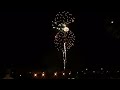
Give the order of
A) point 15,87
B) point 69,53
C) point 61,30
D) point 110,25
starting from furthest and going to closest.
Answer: point 69,53 < point 61,30 < point 110,25 < point 15,87

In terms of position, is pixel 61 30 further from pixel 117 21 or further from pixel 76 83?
pixel 76 83

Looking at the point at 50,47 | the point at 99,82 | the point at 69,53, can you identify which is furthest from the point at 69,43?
the point at 50,47

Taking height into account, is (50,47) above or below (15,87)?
above

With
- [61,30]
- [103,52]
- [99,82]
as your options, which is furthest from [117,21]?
[103,52]

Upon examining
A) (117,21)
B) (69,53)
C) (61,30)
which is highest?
(69,53)

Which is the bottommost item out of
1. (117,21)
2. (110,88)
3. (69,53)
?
(110,88)

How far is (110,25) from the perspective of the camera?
16.0 metres

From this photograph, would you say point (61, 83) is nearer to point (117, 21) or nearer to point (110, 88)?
point (110, 88)

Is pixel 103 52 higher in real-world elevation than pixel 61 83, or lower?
higher

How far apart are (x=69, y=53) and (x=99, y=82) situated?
3898 cm

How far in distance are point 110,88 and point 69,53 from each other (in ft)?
128

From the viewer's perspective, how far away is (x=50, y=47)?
151 ft

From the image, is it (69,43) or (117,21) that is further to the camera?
(69,43)

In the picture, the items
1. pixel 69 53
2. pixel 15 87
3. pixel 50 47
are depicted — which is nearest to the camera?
pixel 15 87
